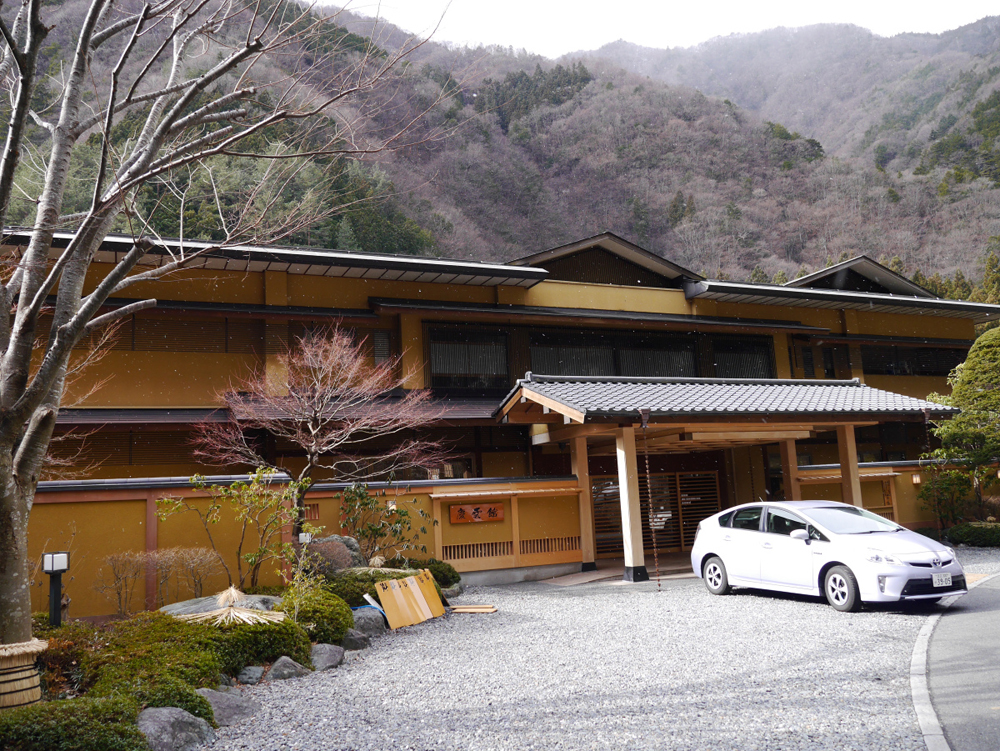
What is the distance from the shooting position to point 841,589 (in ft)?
31.5

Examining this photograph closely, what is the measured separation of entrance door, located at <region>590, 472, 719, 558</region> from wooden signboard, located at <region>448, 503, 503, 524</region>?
4204 mm

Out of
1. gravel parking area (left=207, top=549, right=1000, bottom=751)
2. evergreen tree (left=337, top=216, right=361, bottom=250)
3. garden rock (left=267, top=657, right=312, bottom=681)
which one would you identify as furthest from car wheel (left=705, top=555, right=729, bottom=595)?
evergreen tree (left=337, top=216, right=361, bottom=250)

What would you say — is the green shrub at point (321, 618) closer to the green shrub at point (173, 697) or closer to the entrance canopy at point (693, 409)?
the green shrub at point (173, 697)

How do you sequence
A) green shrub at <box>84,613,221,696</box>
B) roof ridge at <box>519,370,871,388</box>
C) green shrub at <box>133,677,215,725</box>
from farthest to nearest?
roof ridge at <box>519,370,871,388</box> < green shrub at <box>84,613,221,696</box> < green shrub at <box>133,677,215,725</box>

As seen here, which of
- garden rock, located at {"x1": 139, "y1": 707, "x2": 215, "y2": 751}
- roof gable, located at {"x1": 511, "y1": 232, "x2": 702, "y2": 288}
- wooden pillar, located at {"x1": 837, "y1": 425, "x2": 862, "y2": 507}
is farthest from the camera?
roof gable, located at {"x1": 511, "y1": 232, "x2": 702, "y2": 288}

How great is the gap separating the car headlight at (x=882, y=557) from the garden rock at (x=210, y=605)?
7.36 metres

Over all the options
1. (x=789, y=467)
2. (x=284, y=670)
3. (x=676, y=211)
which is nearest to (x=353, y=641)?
(x=284, y=670)

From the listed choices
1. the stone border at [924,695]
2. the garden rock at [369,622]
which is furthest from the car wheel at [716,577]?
the garden rock at [369,622]

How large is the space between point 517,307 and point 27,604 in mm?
14391

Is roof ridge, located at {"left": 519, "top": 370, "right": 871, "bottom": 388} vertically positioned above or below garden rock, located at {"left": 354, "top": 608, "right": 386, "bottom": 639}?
above

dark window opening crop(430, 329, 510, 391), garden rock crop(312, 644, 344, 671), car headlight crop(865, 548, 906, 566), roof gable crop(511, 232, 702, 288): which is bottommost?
garden rock crop(312, 644, 344, 671)

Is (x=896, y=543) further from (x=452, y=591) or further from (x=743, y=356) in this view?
(x=743, y=356)

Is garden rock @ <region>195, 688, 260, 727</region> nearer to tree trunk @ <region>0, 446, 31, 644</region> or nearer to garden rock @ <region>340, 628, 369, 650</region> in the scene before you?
tree trunk @ <region>0, 446, 31, 644</region>

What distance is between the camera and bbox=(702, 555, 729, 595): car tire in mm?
11352
